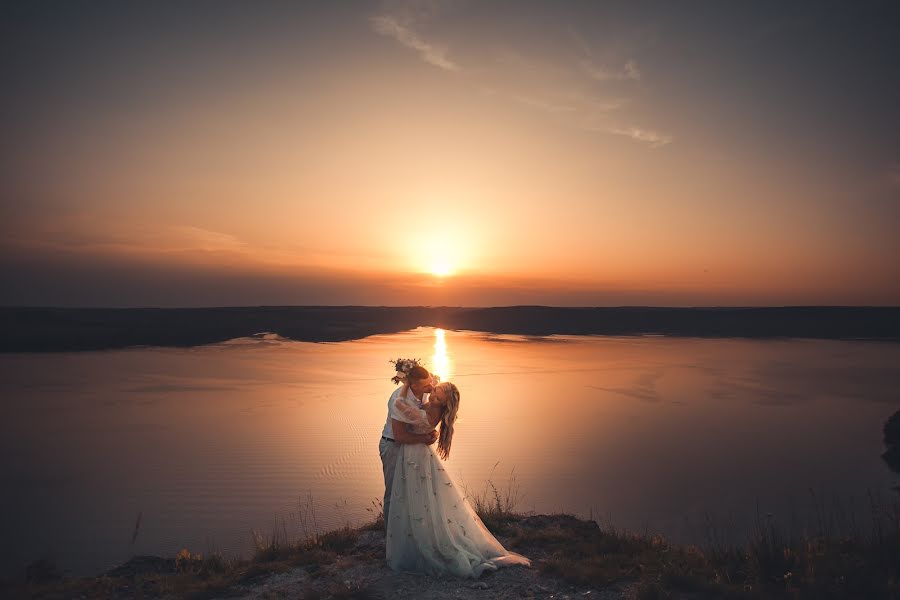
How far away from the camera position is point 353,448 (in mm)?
15469

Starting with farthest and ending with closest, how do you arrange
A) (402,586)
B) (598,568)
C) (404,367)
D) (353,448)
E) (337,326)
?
(337,326), (353,448), (404,367), (598,568), (402,586)

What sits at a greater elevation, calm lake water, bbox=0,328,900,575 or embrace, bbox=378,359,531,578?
embrace, bbox=378,359,531,578

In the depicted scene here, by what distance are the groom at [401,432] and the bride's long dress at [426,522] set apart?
0.08 metres

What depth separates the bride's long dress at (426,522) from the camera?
5914 mm

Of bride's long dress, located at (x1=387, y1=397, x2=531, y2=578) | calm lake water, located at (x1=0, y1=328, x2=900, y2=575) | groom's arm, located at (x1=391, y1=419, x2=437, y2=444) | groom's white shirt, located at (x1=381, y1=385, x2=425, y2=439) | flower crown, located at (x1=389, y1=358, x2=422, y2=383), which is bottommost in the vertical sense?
calm lake water, located at (x1=0, y1=328, x2=900, y2=575)

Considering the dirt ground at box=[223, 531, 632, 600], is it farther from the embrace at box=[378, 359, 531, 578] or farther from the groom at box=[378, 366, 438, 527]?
the groom at box=[378, 366, 438, 527]

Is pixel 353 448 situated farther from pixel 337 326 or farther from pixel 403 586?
pixel 337 326

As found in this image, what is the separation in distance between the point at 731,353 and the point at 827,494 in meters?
40.7

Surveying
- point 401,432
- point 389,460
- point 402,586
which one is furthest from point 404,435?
point 402,586

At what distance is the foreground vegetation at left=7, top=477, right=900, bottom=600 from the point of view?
5129 millimetres

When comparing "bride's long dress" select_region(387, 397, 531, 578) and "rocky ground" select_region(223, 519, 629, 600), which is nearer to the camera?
"rocky ground" select_region(223, 519, 629, 600)

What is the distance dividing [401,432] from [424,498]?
737mm

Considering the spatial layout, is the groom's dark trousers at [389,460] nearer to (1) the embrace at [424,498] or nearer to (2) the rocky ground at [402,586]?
(1) the embrace at [424,498]

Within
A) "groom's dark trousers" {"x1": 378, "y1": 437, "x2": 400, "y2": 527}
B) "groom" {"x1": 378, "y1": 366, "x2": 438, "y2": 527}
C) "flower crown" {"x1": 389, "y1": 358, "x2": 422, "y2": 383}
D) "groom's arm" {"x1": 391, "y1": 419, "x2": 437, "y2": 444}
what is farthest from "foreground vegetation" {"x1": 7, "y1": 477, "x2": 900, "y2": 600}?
"flower crown" {"x1": 389, "y1": 358, "x2": 422, "y2": 383}
